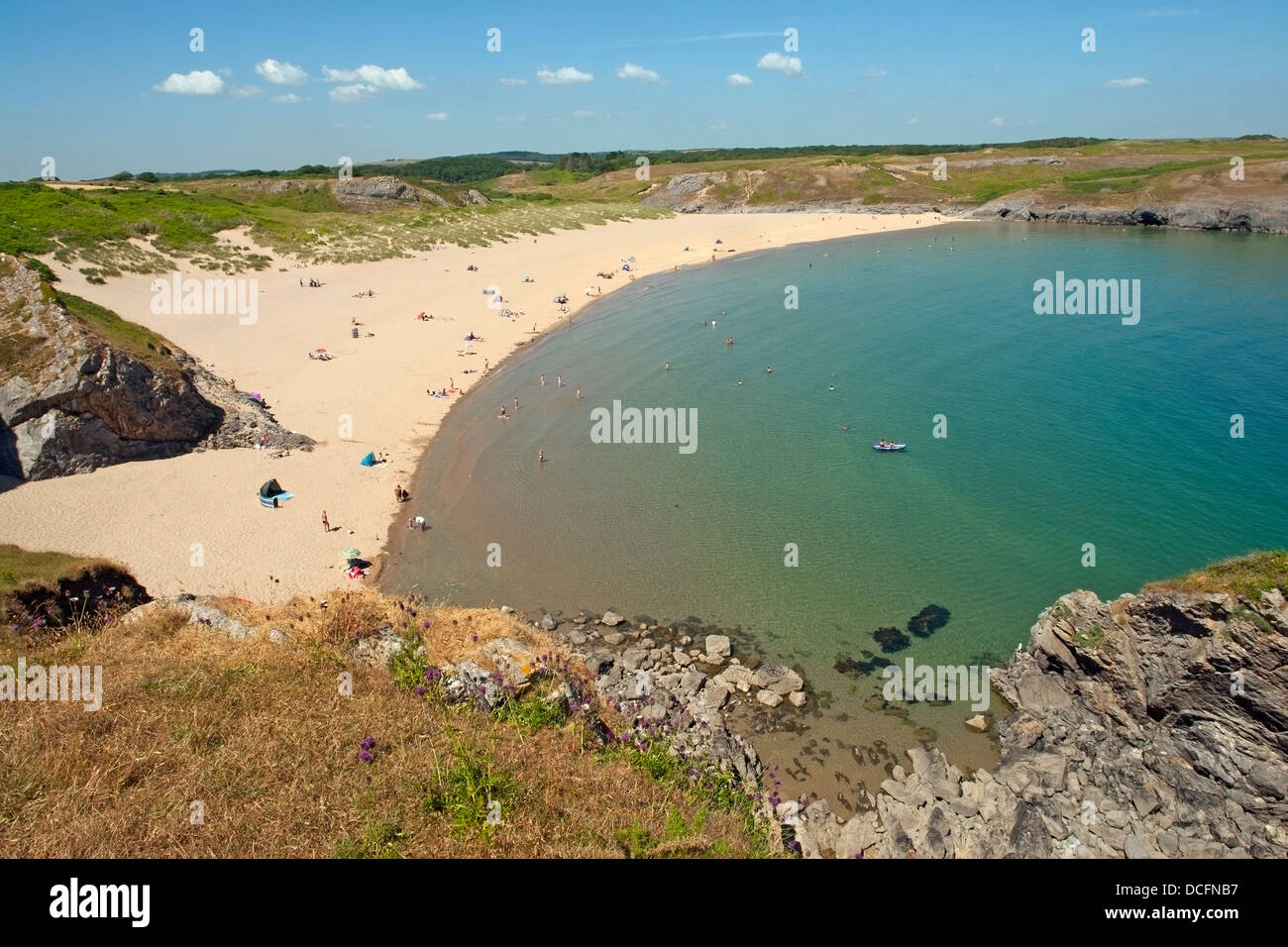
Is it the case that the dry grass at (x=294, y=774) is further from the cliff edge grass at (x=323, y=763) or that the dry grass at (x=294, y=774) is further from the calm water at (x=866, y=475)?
the calm water at (x=866, y=475)

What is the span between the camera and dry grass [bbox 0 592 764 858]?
8477 millimetres

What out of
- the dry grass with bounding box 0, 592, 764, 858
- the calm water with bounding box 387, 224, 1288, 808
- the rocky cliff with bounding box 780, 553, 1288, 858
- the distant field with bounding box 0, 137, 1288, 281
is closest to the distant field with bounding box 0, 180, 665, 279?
the distant field with bounding box 0, 137, 1288, 281

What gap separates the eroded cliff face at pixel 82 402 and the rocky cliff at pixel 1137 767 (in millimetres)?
30063

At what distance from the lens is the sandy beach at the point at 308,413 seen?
24.6 m

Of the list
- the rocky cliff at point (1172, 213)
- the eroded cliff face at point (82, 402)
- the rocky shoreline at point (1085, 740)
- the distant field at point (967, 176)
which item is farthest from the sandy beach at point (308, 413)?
the rocky cliff at point (1172, 213)

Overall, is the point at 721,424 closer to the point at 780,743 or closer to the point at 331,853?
the point at 780,743

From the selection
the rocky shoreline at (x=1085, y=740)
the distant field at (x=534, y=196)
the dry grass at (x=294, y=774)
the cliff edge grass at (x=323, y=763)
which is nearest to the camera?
the dry grass at (x=294, y=774)

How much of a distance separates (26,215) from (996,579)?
263 feet

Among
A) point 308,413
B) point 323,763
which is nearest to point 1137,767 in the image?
point 323,763

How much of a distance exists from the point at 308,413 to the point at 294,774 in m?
31.3

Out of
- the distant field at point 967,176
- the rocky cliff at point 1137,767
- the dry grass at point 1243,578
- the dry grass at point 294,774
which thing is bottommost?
the rocky cliff at point 1137,767

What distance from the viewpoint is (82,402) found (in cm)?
2880
